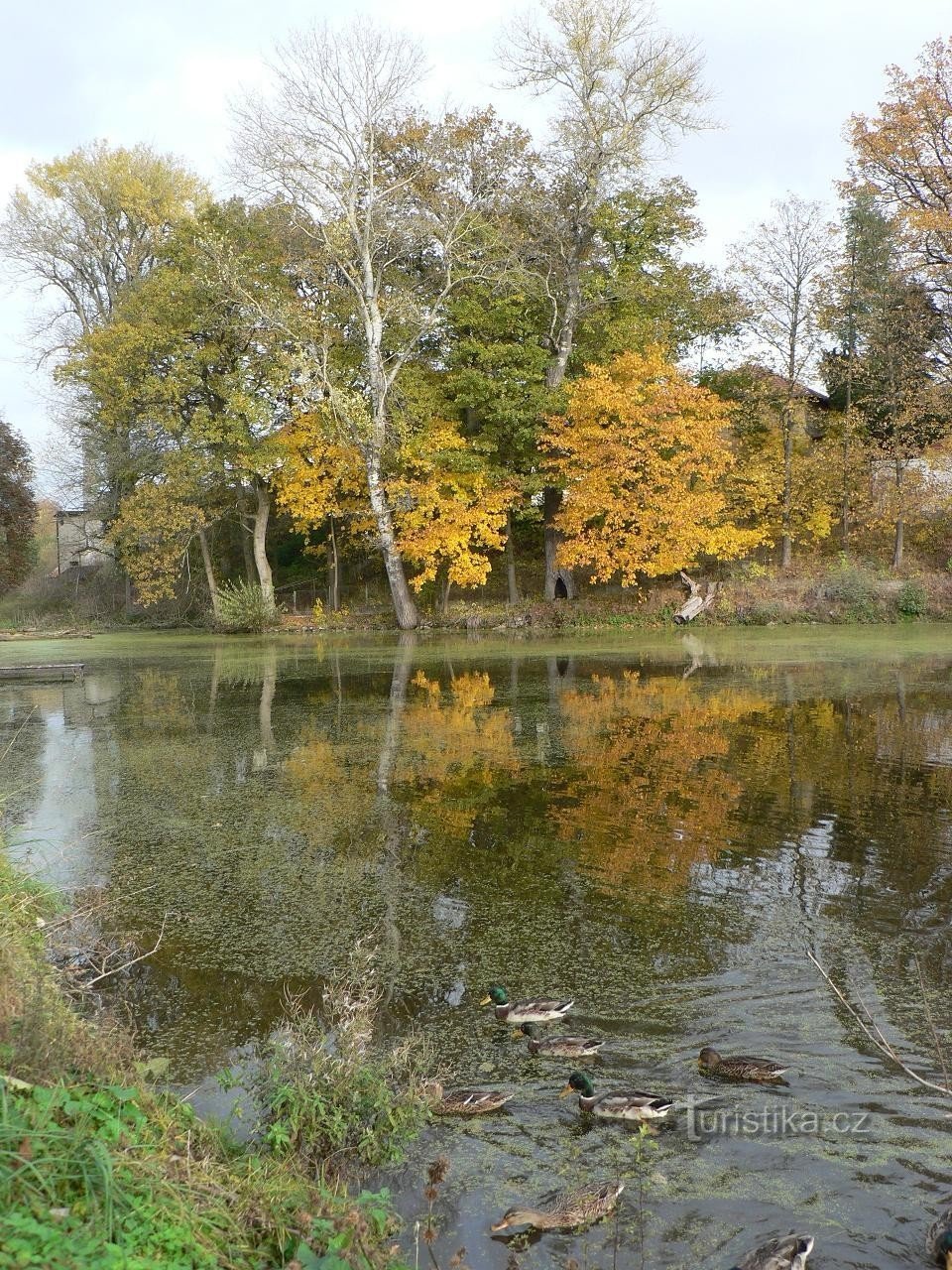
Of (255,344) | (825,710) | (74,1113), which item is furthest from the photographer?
(255,344)

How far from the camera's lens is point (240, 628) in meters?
27.6

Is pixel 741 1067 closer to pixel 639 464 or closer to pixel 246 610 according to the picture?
pixel 639 464

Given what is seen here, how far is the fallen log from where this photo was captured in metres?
25.1

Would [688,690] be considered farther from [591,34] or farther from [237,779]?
[591,34]

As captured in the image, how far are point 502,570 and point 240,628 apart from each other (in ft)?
28.4

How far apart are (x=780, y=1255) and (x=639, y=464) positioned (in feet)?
76.3

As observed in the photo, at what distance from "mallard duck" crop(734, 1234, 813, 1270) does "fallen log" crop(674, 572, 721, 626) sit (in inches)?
893

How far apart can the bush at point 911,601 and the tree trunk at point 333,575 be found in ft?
51.7

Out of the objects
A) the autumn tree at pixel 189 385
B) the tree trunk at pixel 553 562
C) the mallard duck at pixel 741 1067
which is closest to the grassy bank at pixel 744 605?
the tree trunk at pixel 553 562

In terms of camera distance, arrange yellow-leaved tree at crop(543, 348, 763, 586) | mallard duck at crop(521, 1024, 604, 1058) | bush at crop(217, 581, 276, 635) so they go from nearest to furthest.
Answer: mallard duck at crop(521, 1024, 604, 1058)
yellow-leaved tree at crop(543, 348, 763, 586)
bush at crop(217, 581, 276, 635)

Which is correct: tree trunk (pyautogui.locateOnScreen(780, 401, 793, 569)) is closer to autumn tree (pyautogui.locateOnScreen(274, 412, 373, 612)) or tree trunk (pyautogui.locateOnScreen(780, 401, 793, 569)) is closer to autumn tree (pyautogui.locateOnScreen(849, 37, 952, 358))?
autumn tree (pyautogui.locateOnScreen(849, 37, 952, 358))

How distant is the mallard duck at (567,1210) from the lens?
302 centimetres

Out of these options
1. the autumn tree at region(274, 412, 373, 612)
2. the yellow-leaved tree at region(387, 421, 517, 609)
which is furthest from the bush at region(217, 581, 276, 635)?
the yellow-leaved tree at region(387, 421, 517, 609)

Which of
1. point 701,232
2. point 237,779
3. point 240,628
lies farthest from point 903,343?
point 237,779
